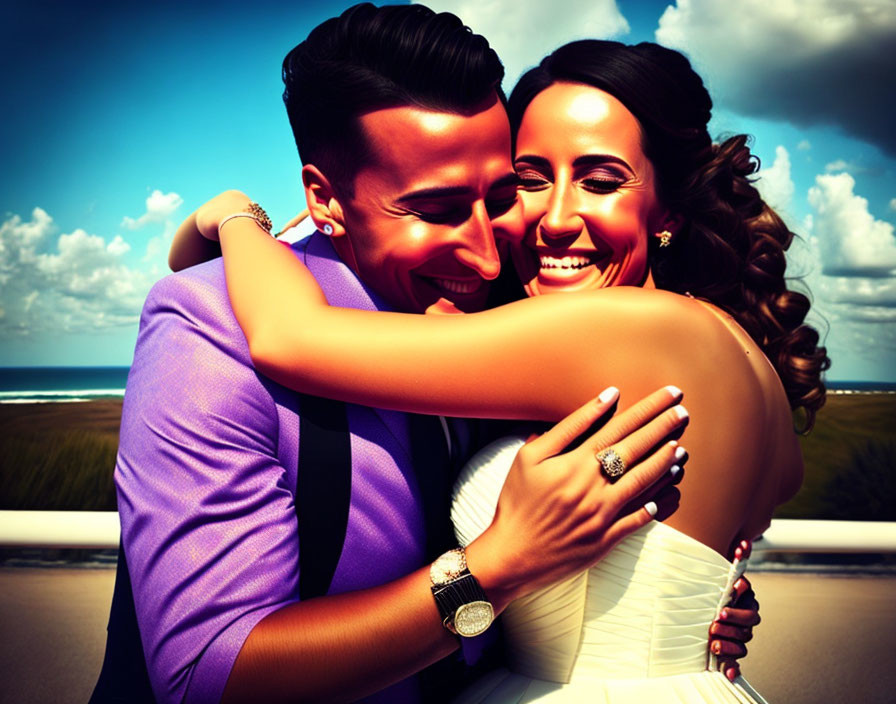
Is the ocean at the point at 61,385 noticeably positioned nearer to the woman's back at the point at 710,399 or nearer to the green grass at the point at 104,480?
the green grass at the point at 104,480

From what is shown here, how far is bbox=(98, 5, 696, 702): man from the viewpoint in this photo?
1767 mm

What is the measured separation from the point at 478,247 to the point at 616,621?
1.19m

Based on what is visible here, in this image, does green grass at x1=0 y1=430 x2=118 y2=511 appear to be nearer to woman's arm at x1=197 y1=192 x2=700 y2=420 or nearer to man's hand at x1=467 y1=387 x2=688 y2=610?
woman's arm at x1=197 y1=192 x2=700 y2=420

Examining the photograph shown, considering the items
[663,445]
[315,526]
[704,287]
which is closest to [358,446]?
[315,526]

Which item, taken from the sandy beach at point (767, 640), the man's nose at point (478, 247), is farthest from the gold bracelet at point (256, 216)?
the sandy beach at point (767, 640)

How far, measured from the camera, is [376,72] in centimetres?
233

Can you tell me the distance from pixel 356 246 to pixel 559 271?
735 mm

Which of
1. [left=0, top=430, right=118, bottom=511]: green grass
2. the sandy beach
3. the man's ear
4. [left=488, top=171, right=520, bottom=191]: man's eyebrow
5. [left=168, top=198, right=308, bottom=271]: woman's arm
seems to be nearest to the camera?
[left=488, top=171, right=520, bottom=191]: man's eyebrow

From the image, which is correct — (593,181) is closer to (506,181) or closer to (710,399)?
(506,181)

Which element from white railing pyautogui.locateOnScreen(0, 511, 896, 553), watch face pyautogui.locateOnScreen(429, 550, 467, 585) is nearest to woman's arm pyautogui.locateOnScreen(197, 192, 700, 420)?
watch face pyautogui.locateOnScreen(429, 550, 467, 585)

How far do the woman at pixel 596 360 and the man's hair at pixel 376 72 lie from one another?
1.18ft

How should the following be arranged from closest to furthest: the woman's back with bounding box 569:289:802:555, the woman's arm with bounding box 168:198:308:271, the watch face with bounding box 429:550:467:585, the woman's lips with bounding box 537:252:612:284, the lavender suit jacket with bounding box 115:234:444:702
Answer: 1. the lavender suit jacket with bounding box 115:234:444:702
2. the watch face with bounding box 429:550:467:585
3. the woman's back with bounding box 569:289:802:555
4. the woman's lips with bounding box 537:252:612:284
5. the woman's arm with bounding box 168:198:308:271

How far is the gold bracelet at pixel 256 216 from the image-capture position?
2582 mm

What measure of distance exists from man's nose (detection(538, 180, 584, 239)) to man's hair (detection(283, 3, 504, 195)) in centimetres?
39
